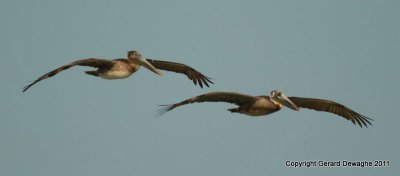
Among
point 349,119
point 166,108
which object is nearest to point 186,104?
point 166,108

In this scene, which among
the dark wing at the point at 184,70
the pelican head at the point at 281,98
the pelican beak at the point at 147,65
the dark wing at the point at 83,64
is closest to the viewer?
the dark wing at the point at 83,64

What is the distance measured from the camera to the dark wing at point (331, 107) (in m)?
26.5

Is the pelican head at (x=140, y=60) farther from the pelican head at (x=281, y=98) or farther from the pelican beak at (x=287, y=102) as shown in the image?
the pelican beak at (x=287, y=102)

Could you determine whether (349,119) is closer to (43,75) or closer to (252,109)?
(252,109)

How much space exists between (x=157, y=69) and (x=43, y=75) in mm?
4040

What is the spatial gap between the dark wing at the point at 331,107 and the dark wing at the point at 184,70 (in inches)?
115

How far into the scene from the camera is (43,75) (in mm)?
24312

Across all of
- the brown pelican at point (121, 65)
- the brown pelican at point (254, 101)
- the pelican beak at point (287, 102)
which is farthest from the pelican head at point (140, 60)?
the pelican beak at point (287, 102)

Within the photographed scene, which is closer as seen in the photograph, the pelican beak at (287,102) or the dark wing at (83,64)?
the dark wing at (83,64)

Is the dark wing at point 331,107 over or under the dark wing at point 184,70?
under

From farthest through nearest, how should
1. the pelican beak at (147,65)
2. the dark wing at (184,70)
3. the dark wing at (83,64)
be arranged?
the dark wing at (184,70), the pelican beak at (147,65), the dark wing at (83,64)

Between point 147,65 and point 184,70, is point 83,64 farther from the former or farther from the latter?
point 184,70

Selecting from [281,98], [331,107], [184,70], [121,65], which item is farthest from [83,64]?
[331,107]

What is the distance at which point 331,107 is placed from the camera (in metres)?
27.0
